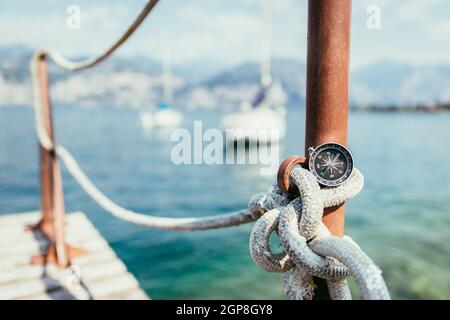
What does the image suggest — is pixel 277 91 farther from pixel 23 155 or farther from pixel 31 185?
pixel 31 185

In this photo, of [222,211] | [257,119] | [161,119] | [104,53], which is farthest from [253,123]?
[161,119]

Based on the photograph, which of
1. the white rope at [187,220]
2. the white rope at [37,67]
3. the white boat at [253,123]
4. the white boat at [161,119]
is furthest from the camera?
the white boat at [161,119]

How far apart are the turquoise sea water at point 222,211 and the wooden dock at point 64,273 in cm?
319

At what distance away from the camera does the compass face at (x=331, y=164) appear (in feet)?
3.76

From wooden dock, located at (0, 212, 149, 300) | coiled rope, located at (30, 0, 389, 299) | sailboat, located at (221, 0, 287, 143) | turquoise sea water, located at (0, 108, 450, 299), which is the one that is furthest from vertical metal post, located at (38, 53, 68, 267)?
sailboat, located at (221, 0, 287, 143)

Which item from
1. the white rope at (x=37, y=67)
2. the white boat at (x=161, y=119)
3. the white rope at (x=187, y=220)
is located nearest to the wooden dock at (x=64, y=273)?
the white rope at (x=187, y=220)

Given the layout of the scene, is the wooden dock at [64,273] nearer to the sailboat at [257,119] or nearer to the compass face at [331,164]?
the compass face at [331,164]

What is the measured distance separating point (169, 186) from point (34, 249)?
15.8 m

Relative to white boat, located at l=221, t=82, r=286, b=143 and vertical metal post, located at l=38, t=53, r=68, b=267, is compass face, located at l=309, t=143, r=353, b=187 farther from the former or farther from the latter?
white boat, located at l=221, t=82, r=286, b=143

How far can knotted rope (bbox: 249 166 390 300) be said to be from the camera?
1.02 meters

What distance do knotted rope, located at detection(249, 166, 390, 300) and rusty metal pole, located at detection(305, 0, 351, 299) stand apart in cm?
14

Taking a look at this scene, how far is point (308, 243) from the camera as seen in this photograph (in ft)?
A: 3.78
